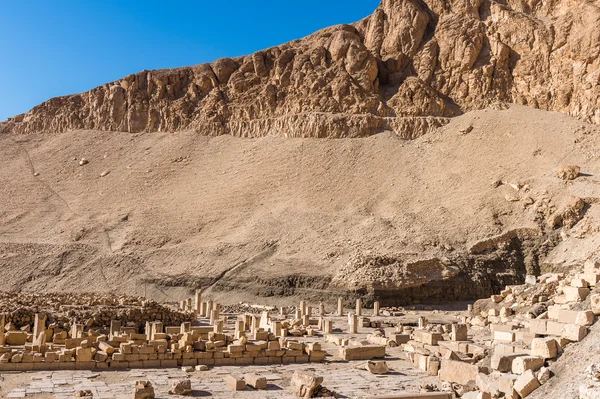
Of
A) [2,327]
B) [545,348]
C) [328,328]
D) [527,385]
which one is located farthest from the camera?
[328,328]

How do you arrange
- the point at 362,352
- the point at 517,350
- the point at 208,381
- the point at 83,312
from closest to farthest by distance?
the point at 517,350, the point at 208,381, the point at 362,352, the point at 83,312

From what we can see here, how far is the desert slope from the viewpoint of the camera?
1439 inches

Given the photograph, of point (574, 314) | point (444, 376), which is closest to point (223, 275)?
point (444, 376)

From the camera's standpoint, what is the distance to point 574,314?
1180 centimetres

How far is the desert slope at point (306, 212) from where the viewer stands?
3656 centimetres

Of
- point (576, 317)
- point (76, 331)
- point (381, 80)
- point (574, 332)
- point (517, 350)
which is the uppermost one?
point (381, 80)

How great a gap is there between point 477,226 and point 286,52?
33305mm

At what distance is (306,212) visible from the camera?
4416 cm

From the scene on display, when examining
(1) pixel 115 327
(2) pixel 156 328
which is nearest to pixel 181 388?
(2) pixel 156 328

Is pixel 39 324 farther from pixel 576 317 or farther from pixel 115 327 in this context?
pixel 576 317

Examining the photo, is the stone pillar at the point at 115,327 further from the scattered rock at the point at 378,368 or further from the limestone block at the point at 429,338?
the limestone block at the point at 429,338

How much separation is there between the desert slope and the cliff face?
2.66m

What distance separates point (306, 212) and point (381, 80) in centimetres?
2355

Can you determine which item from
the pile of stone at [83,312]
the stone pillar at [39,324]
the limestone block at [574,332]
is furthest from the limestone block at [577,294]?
the stone pillar at [39,324]
